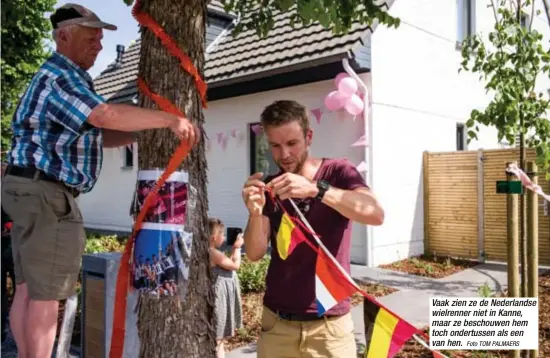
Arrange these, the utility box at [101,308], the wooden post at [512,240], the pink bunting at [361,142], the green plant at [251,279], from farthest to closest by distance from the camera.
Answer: the pink bunting at [361,142] → the green plant at [251,279] → the wooden post at [512,240] → the utility box at [101,308]

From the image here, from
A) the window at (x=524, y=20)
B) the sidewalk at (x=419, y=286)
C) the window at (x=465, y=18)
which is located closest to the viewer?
the window at (x=524, y=20)

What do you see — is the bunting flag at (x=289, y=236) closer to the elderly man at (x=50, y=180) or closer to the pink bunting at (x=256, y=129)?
the elderly man at (x=50, y=180)

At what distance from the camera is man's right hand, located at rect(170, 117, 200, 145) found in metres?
1.96

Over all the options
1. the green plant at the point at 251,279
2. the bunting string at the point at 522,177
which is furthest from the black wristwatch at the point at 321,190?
the green plant at the point at 251,279

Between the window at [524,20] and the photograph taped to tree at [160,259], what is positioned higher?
the window at [524,20]

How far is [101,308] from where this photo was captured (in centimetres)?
362

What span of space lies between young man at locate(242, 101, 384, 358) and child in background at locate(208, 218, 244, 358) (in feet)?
5.38

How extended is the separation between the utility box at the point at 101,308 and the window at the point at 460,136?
32.6 ft

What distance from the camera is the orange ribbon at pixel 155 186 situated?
201cm

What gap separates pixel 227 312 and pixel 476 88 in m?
10.1

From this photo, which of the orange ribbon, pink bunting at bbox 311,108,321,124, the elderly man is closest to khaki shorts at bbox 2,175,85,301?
the elderly man

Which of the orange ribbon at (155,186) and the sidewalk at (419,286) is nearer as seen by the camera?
the orange ribbon at (155,186)

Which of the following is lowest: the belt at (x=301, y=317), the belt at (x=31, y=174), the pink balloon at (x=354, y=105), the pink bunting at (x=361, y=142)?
the belt at (x=301, y=317)

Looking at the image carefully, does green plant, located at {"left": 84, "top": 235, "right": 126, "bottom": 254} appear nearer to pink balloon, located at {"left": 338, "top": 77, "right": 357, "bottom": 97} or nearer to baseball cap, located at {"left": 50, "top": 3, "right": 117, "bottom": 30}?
pink balloon, located at {"left": 338, "top": 77, "right": 357, "bottom": 97}
